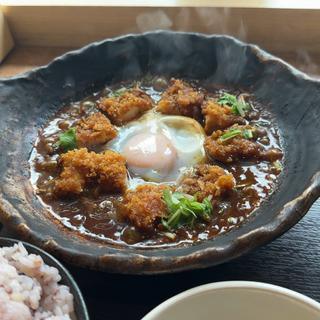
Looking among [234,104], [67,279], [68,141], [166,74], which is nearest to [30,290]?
[67,279]

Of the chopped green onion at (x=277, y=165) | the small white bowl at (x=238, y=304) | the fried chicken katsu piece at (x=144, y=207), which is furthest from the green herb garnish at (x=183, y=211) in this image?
the small white bowl at (x=238, y=304)

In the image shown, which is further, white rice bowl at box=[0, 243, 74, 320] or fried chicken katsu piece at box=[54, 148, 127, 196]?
fried chicken katsu piece at box=[54, 148, 127, 196]

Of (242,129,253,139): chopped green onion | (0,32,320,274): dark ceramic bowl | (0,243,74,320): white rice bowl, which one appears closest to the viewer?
(0,243,74,320): white rice bowl

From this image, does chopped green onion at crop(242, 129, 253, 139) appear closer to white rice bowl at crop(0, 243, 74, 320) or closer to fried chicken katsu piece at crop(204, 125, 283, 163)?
fried chicken katsu piece at crop(204, 125, 283, 163)

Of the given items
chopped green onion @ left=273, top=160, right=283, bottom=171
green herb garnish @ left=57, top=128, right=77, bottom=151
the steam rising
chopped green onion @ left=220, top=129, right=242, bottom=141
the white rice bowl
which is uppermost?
the steam rising

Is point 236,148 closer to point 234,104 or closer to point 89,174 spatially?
point 234,104

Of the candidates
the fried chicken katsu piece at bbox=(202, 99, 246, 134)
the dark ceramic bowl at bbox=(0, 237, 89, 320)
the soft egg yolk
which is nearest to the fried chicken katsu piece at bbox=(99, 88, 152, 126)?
the soft egg yolk

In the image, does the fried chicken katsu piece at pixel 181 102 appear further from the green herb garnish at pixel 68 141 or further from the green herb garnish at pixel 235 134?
the green herb garnish at pixel 68 141

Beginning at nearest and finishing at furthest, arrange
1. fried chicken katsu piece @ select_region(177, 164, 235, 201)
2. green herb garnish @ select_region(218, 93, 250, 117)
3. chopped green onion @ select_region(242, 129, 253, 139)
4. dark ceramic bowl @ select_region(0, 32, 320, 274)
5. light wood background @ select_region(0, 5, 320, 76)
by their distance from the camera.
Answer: dark ceramic bowl @ select_region(0, 32, 320, 274) → fried chicken katsu piece @ select_region(177, 164, 235, 201) → chopped green onion @ select_region(242, 129, 253, 139) → green herb garnish @ select_region(218, 93, 250, 117) → light wood background @ select_region(0, 5, 320, 76)
